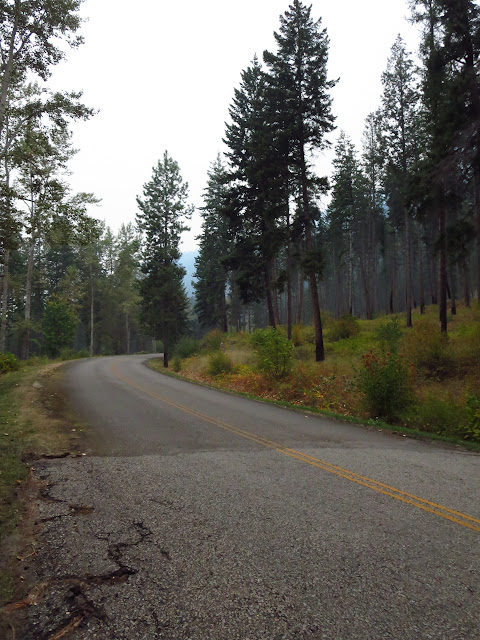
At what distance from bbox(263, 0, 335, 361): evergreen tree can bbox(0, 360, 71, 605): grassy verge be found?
1337 centimetres

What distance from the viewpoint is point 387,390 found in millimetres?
10156

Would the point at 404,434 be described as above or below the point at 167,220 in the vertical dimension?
below

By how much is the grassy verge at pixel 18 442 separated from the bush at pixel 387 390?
26.2 ft

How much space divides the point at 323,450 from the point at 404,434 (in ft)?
9.78

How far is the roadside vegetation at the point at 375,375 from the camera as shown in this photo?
9.55 meters

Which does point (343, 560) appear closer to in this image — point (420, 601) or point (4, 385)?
point (420, 601)

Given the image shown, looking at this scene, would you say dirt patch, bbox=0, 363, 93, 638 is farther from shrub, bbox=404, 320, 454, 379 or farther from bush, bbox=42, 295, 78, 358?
bush, bbox=42, 295, 78, 358

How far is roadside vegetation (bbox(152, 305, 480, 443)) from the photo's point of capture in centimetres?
955

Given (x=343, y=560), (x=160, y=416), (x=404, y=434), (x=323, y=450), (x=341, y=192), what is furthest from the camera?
(x=341, y=192)

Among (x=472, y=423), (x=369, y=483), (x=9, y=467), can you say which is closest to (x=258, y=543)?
(x=369, y=483)

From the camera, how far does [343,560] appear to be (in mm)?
3248

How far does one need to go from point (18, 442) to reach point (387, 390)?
9.14 meters

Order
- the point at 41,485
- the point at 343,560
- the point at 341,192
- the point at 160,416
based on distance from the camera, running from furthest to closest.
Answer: the point at 341,192 → the point at 160,416 → the point at 41,485 → the point at 343,560

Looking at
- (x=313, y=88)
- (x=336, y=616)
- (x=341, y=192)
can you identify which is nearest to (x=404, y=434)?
(x=336, y=616)
